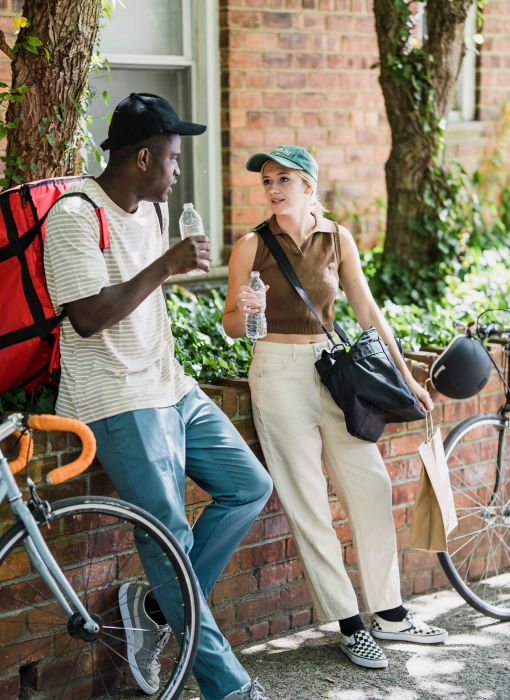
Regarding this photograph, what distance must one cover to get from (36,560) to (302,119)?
457 centimetres

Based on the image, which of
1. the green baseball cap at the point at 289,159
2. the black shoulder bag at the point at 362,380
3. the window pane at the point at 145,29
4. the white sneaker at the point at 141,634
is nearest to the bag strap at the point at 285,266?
the black shoulder bag at the point at 362,380

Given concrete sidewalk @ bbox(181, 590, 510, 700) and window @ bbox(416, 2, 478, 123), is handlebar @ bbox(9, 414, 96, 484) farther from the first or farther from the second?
window @ bbox(416, 2, 478, 123)

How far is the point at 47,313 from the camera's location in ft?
13.6

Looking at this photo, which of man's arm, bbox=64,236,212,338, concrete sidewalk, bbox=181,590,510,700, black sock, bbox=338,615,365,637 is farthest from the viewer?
black sock, bbox=338,615,365,637

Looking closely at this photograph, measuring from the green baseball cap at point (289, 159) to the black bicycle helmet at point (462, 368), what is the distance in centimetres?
108

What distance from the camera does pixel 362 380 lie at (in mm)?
4699

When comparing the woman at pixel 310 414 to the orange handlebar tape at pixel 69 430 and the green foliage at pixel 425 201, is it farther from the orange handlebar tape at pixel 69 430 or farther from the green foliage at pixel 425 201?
the green foliage at pixel 425 201

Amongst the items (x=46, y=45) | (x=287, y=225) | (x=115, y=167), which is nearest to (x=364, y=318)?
(x=287, y=225)

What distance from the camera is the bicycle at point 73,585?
12.6 ft

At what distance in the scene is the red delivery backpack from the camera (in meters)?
4.13

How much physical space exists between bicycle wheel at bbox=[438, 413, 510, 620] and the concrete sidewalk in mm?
494

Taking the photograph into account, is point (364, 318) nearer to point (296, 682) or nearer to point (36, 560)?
point (296, 682)

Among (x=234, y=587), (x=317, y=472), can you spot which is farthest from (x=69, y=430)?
(x=234, y=587)

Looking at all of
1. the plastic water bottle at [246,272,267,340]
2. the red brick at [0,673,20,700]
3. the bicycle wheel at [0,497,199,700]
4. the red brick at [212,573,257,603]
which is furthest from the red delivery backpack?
the red brick at [212,573,257,603]
